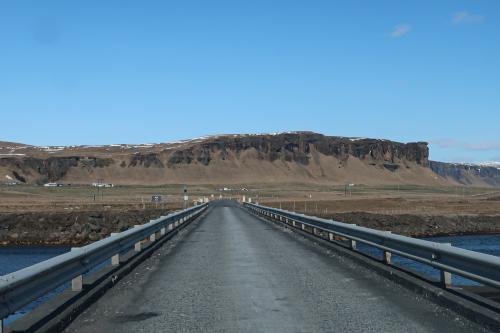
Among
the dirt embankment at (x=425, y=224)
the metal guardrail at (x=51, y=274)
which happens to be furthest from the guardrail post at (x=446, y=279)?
Answer: the dirt embankment at (x=425, y=224)

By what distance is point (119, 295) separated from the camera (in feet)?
31.7

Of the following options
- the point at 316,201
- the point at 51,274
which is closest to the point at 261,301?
the point at 51,274

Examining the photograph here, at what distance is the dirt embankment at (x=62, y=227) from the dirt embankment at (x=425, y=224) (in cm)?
1585

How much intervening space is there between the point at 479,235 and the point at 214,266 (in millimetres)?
34373

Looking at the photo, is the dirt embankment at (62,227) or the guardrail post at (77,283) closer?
the guardrail post at (77,283)

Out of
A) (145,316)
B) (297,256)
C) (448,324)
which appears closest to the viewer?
(448,324)

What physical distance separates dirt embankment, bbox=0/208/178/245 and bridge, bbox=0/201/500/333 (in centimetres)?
2615

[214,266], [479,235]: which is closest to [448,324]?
[214,266]

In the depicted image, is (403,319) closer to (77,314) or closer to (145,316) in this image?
(145,316)

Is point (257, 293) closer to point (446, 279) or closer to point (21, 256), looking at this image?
point (446, 279)

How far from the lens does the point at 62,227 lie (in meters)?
42.2

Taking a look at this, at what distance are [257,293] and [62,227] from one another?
3498cm

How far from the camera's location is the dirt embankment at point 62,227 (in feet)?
128

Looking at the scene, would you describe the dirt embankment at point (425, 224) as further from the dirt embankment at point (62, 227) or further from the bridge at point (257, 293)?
the bridge at point (257, 293)
